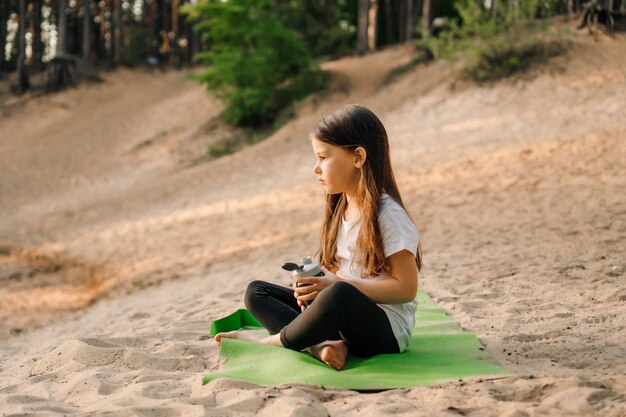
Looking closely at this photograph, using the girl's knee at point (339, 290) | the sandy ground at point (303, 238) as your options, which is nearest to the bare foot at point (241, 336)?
the sandy ground at point (303, 238)

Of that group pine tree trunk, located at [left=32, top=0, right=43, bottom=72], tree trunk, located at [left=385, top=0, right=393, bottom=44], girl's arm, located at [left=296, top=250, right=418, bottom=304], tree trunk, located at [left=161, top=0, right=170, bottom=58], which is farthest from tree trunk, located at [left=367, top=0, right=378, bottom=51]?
girl's arm, located at [left=296, top=250, right=418, bottom=304]

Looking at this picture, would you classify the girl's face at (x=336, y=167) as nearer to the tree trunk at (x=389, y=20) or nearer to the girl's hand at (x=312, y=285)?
the girl's hand at (x=312, y=285)

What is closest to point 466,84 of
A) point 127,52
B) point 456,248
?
point 456,248

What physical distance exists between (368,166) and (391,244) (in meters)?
0.38

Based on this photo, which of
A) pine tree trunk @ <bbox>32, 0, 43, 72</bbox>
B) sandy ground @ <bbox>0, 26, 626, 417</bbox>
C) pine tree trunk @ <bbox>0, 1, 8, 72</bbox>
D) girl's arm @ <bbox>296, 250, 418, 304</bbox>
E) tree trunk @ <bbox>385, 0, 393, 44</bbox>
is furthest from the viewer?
pine tree trunk @ <bbox>0, 1, 8, 72</bbox>

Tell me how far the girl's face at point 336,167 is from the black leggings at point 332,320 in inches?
20.4

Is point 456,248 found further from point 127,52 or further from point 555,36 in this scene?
point 127,52

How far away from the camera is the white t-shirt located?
3.29 metres

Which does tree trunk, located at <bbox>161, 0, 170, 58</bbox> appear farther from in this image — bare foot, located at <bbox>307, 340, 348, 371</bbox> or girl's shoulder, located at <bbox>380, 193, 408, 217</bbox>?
bare foot, located at <bbox>307, 340, 348, 371</bbox>

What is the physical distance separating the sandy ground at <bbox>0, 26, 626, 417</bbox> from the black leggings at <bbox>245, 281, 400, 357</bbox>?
1.09 feet

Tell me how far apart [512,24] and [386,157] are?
12.5 meters

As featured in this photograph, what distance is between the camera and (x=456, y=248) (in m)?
7.30

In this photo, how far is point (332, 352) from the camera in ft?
10.9

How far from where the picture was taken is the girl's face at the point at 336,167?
340cm
